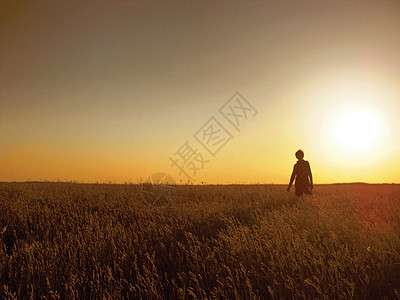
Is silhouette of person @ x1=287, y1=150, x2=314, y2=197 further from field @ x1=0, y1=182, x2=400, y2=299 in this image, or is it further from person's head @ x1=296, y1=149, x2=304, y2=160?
field @ x1=0, y1=182, x2=400, y2=299

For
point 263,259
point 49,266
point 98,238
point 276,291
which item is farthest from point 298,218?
point 49,266

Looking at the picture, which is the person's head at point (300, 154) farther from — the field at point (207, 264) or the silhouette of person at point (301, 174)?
the field at point (207, 264)

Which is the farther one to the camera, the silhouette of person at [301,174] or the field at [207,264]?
the silhouette of person at [301,174]

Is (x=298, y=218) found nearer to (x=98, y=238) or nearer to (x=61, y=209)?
(x=98, y=238)

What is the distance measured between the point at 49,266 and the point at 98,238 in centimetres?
113

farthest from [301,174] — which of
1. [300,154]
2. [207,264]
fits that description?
[207,264]

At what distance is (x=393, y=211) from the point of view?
7.45m

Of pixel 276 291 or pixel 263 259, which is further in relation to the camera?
pixel 263 259

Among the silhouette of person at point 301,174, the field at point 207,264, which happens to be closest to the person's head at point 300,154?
the silhouette of person at point 301,174

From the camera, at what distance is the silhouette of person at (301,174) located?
9383 millimetres

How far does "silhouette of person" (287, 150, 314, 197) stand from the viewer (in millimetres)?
9383

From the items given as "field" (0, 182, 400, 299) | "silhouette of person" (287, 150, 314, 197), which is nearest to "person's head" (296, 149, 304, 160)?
"silhouette of person" (287, 150, 314, 197)

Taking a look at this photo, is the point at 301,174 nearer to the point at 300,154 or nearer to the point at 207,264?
the point at 300,154

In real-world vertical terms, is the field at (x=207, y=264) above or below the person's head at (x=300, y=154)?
below
